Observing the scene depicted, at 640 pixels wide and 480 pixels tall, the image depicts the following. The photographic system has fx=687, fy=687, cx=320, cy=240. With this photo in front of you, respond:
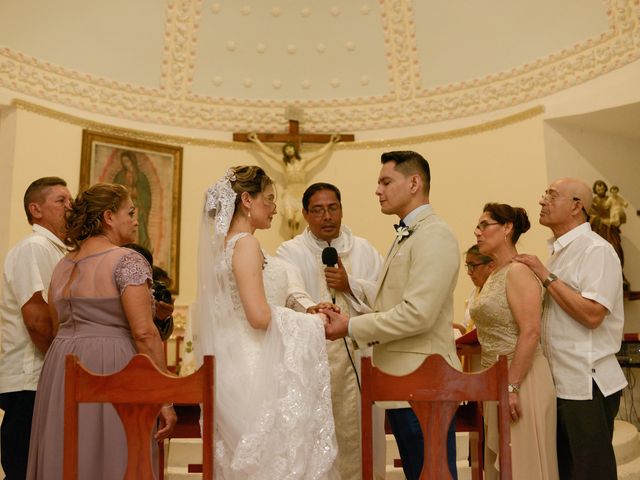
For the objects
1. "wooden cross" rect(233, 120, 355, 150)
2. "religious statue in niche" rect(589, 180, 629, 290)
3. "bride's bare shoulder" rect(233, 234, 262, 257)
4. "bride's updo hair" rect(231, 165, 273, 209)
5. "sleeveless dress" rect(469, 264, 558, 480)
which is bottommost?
"sleeveless dress" rect(469, 264, 558, 480)

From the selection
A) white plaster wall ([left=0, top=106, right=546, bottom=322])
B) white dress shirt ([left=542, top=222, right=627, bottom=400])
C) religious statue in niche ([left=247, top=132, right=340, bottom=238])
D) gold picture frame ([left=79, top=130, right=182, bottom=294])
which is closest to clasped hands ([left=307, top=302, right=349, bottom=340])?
white dress shirt ([left=542, top=222, right=627, bottom=400])

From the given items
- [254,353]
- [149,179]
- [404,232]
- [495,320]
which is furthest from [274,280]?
[149,179]

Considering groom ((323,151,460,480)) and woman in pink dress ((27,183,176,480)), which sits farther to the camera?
groom ((323,151,460,480))

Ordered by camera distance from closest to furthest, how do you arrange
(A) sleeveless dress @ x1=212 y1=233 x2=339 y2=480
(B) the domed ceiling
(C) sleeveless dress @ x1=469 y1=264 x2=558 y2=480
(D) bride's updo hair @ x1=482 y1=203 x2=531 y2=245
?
1. (A) sleeveless dress @ x1=212 y1=233 x2=339 y2=480
2. (C) sleeveless dress @ x1=469 y1=264 x2=558 y2=480
3. (D) bride's updo hair @ x1=482 y1=203 x2=531 y2=245
4. (B) the domed ceiling

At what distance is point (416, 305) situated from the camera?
2.82m

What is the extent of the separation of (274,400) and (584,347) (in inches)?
61.9

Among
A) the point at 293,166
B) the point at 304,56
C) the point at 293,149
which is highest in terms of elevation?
the point at 304,56

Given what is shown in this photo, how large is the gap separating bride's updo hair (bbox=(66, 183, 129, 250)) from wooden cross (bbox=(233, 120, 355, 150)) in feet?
20.1

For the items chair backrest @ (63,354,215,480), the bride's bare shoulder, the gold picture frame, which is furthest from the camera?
the gold picture frame

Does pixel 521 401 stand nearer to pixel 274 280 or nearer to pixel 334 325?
pixel 334 325

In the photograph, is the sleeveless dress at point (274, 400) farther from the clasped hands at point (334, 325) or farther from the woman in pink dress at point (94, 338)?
the woman in pink dress at point (94, 338)

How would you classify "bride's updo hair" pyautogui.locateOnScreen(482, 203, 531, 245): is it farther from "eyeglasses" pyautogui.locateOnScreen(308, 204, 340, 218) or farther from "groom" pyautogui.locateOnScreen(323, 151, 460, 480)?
"eyeglasses" pyautogui.locateOnScreen(308, 204, 340, 218)

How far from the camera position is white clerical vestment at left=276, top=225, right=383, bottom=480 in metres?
3.75

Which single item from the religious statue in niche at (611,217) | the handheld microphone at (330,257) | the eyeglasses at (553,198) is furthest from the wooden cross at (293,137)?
the eyeglasses at (553,198)
